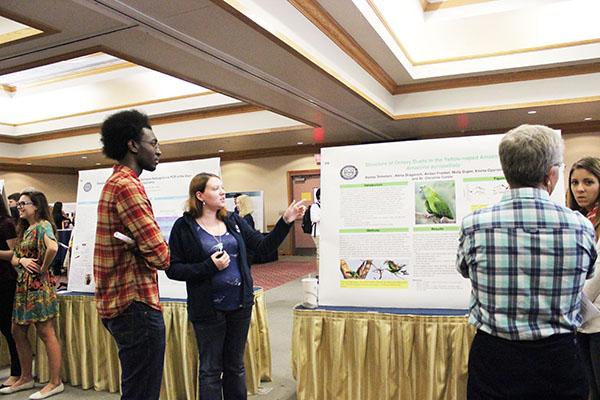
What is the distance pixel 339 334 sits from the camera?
7.59 feet

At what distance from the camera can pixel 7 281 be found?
10.5 feet

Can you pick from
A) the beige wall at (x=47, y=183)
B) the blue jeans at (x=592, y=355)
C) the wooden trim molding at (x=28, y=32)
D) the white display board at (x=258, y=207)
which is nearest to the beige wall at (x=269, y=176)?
the white display board at (x=258, y=207)

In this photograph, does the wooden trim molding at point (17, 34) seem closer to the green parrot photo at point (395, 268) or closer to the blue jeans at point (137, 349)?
the blue jeans at point (137, 349)

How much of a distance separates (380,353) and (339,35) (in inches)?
120

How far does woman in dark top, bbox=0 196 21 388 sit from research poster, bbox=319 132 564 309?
2.29 meters

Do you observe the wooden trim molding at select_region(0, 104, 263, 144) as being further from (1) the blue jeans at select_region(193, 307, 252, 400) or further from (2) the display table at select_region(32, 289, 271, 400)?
(1) the blue jeans at select_region(193, 307, 252, 400)

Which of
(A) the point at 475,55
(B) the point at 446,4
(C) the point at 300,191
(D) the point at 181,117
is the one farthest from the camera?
(C) the point at 300,191

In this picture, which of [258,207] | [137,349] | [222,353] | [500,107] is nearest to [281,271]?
[258,207]

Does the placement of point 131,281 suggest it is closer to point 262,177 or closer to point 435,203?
point 435,203

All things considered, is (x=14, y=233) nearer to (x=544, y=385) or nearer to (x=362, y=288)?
(x=362, y=288)

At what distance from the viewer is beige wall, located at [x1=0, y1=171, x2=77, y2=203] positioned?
10.3 metres

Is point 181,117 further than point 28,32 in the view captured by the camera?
Yes

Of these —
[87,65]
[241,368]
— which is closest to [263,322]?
[241,368]

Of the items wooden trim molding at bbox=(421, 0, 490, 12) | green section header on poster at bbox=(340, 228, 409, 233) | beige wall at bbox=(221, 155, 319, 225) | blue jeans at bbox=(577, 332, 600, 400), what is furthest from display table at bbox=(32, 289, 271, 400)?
beige wall at bbox=(221, 155, 319, 225)
